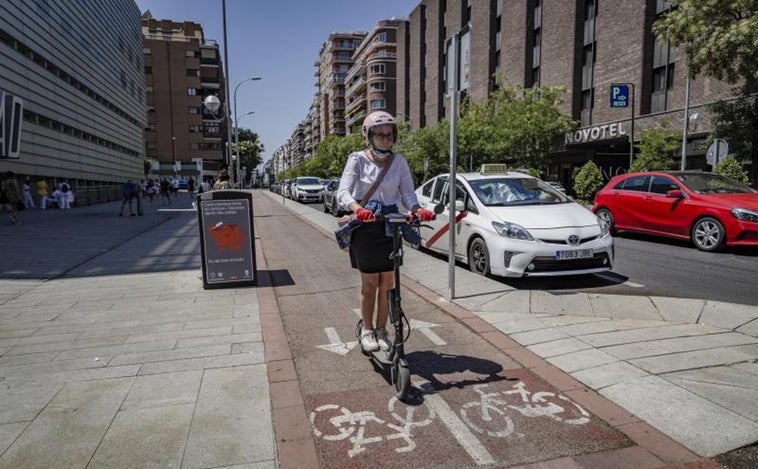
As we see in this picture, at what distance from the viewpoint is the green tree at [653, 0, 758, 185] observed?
1480cm

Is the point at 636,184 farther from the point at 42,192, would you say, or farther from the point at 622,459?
the point at 42,192

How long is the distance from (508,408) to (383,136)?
199 cm

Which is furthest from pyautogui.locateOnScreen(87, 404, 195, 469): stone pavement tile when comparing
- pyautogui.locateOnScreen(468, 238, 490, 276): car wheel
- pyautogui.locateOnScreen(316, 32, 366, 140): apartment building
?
pyautogui.locateOnScreen(316, 32, 366, 140): apartment building

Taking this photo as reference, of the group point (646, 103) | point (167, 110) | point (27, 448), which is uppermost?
point (167, 110)

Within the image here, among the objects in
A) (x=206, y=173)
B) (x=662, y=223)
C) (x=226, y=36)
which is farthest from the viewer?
(x=206, y=173)

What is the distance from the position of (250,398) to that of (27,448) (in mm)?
1241

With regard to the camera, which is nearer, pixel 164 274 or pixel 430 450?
pixel 430 450

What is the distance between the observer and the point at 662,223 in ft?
35.1

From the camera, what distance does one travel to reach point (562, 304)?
5539 millimetres

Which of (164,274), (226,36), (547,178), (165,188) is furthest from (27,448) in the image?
(547,178)

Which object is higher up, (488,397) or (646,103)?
(646,103)

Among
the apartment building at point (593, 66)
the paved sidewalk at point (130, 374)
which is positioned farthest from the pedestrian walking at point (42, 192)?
the apartment building at point (593, 66)

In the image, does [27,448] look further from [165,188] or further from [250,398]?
[165,188]

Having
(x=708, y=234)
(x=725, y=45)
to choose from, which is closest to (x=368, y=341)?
(x=708, y=234)
